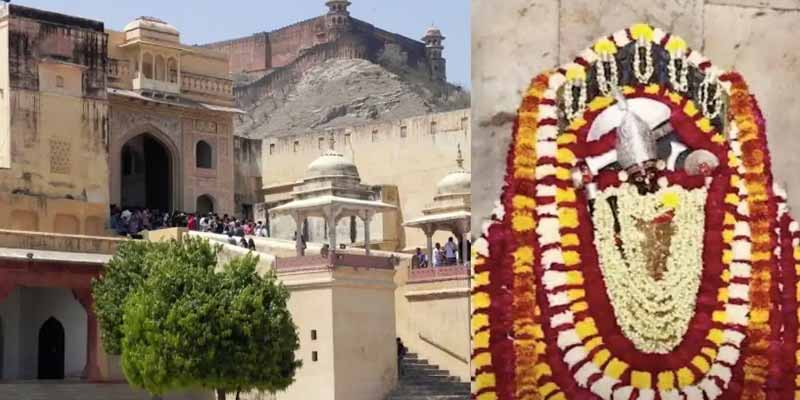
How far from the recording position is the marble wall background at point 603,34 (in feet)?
23.5

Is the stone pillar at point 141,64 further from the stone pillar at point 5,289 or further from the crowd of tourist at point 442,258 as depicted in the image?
the stone pillar at point 5,289

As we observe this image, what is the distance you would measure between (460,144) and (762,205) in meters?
30.2

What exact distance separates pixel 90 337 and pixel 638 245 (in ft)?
65.0

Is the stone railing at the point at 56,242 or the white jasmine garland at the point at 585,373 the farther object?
the stone railing at the point at 56,242

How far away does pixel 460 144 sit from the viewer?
3744cm

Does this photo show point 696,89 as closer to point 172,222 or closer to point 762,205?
point 762,205

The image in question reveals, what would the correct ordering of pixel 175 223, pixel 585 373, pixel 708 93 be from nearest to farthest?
pixel 585 373, pixel 708 93, pixel 175 223

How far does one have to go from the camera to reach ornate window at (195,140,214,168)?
126 ft

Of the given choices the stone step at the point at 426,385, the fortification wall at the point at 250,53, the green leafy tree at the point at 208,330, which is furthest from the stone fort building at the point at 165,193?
the fortification wall at the point at 250,53

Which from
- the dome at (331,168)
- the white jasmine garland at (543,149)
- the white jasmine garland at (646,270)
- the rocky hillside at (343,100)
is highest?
the rocky hillside at (343,100)

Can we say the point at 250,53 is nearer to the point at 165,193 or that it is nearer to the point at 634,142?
the point at 165,193

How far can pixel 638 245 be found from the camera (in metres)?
7.24

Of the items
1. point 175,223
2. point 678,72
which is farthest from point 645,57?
point 175,223

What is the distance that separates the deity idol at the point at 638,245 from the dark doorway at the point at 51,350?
21.1 m
